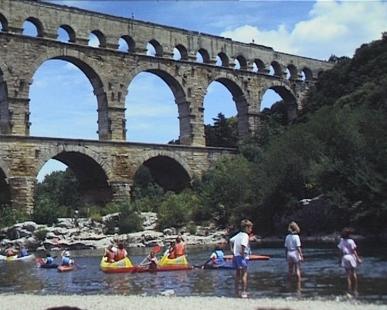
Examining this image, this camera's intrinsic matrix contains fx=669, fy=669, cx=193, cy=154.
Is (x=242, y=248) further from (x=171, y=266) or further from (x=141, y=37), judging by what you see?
(x=141, y=37)

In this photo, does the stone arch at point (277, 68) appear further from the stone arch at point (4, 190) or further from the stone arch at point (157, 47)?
the stone arch at point (4, 190)

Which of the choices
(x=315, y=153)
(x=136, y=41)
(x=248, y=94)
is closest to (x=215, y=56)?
(x=248, y=94)

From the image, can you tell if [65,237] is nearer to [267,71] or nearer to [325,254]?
[325,254]

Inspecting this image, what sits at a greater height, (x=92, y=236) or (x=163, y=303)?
(x=92, y=236)

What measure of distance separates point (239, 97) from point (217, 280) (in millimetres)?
36512

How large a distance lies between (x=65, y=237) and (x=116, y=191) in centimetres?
811

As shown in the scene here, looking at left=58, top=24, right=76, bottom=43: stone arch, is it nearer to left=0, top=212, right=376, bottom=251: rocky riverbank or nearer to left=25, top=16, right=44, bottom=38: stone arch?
left=25, top=16, right=44, bottom=38: stone arch

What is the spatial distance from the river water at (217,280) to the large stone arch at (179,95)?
78.4ft

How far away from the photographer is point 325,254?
24062mm

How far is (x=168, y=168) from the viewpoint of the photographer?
48.6 meters

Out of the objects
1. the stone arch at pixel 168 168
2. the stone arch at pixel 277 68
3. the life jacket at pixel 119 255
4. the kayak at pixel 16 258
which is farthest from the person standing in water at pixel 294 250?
the stone arch at pixel 277 68

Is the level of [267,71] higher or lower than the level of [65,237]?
higher

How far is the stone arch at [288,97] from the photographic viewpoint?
56675 mm

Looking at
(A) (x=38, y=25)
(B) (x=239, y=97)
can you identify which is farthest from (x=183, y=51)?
(A) (x=38, y=25)
